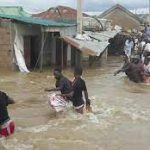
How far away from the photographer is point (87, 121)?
11.8 metres

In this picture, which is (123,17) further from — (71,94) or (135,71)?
(71,94)

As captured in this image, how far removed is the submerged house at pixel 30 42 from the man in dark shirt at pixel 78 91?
9975 millimetres

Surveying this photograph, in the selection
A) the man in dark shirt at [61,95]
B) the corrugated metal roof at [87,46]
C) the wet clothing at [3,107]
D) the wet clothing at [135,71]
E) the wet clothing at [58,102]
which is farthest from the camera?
the corrugated metal roof at [87,46]

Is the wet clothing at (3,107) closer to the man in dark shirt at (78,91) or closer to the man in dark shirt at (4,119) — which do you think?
the man in dark shirt at (4,119)

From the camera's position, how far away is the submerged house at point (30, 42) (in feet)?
70.9

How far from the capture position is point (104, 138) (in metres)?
10.5

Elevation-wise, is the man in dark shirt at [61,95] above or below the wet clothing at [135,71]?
above

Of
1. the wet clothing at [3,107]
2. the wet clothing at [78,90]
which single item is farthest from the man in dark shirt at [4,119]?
the wet clothing at [78,90]

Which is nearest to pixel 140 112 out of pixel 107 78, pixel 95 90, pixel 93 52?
pixel 95 90

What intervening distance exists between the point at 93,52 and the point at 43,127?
1140 cm

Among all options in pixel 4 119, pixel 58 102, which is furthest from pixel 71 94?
pixel 4 119

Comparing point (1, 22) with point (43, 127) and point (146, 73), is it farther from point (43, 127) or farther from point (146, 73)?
point (43, 127)

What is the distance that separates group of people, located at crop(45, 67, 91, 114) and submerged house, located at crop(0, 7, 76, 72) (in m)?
9.91

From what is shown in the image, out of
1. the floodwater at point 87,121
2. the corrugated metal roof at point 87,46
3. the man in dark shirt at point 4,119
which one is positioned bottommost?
the floodwater at point 87,121
